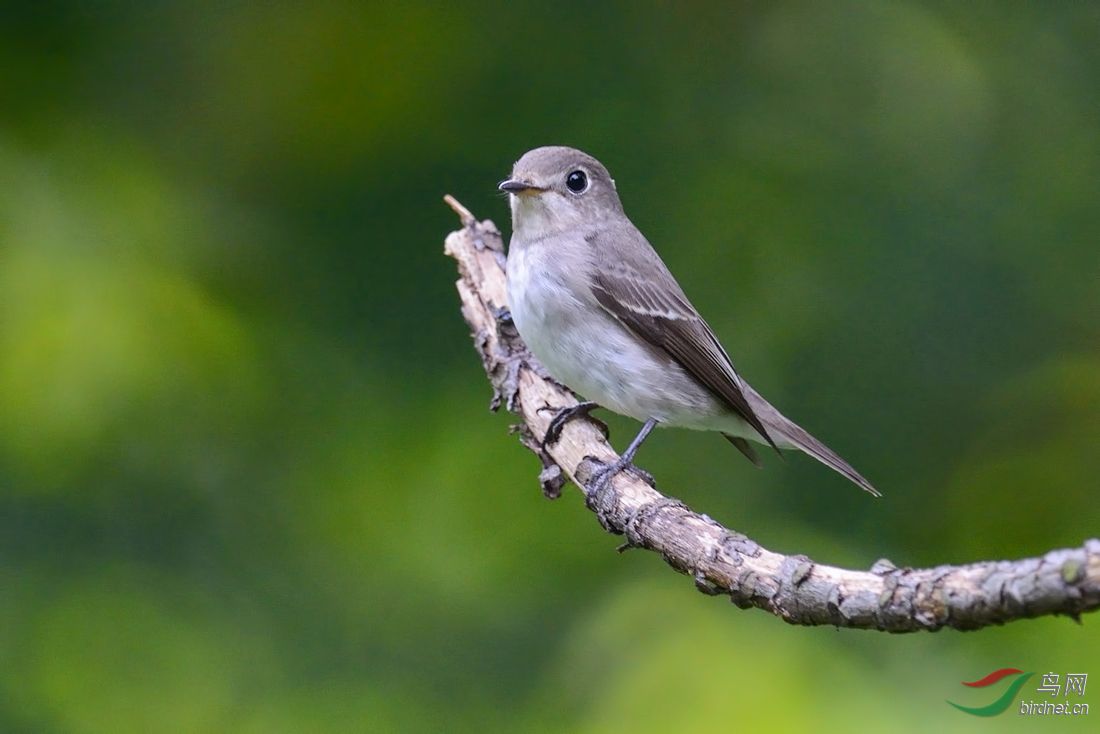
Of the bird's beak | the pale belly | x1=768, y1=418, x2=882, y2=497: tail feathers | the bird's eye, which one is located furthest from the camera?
the bird's eye

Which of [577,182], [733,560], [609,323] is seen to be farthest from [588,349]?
[733,560]

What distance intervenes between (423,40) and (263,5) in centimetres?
75

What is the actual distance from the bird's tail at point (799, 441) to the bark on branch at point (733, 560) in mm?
607

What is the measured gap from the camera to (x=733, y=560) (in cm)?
258

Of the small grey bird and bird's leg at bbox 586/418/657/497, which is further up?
the small grey bird

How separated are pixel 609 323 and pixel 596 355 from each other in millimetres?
162

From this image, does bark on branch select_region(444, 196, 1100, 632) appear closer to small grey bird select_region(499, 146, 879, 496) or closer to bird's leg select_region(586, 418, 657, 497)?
bird's leg select_region(586, 418, 657, 497)

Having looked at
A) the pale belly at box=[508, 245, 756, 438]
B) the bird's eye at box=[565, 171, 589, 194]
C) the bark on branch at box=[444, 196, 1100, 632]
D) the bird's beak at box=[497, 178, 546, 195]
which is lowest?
the bark on branch at box=[444, 196, 1100, 632]

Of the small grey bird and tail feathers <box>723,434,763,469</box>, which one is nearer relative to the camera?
the small grey bird

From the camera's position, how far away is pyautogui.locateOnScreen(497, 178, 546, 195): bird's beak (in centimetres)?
390

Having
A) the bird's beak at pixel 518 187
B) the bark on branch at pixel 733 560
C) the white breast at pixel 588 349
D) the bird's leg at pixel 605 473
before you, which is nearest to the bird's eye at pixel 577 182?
the bird's beak at pixel 518 187

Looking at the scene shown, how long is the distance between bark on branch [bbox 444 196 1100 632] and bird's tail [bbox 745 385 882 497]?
61cm

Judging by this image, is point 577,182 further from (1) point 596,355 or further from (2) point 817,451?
(2) point 817,451

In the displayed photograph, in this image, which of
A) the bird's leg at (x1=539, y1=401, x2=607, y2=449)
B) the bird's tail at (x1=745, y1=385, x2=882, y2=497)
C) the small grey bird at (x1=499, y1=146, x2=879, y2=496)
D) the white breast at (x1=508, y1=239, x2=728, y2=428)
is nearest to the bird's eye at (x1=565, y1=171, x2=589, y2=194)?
the small grey bird at (x1=499, y1=146, x2=879, y2=496)
